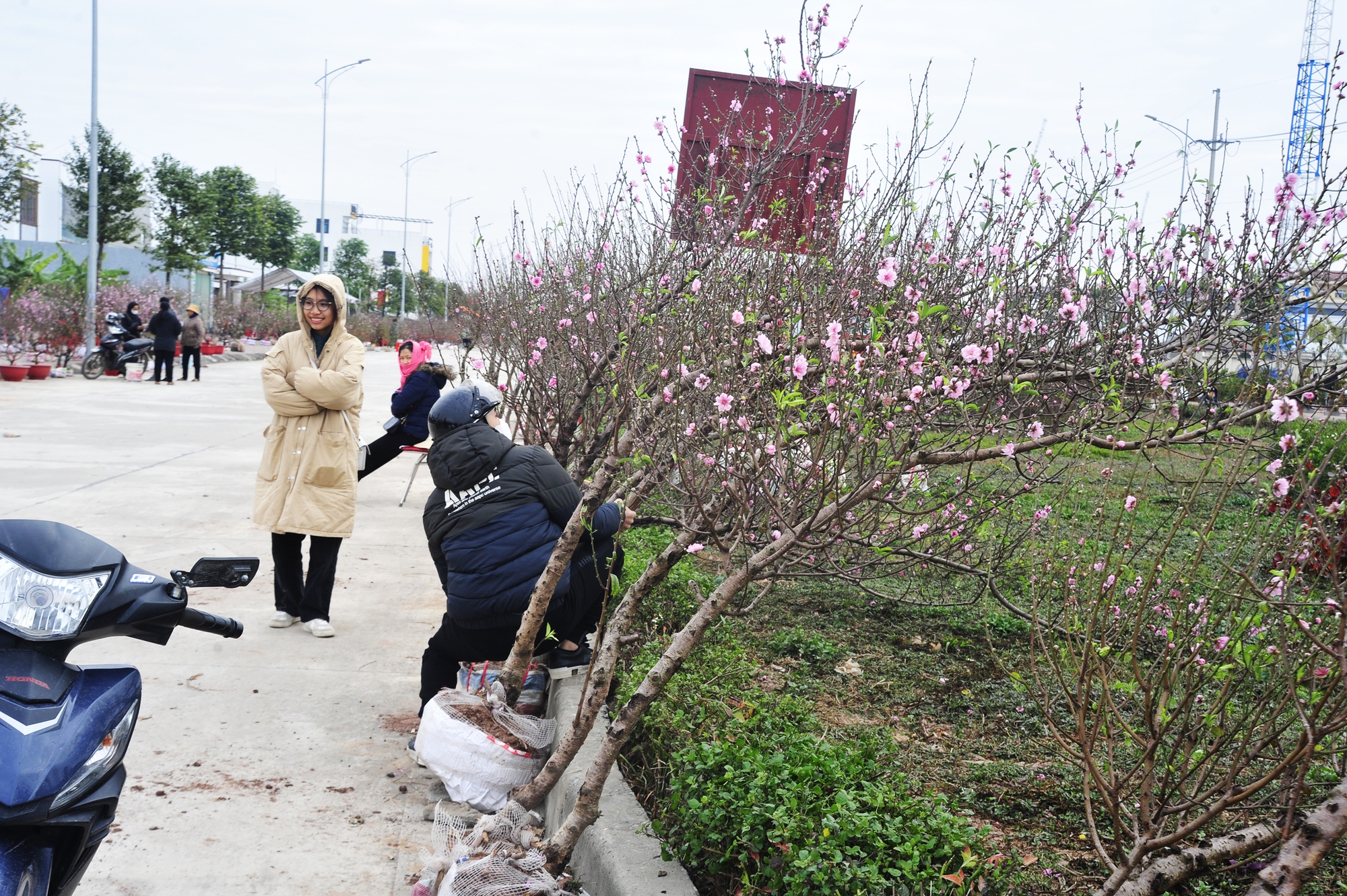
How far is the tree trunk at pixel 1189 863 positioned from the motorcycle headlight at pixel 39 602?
206cm

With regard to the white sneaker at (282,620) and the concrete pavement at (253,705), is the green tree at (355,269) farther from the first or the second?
the white sneaker at (282,620)

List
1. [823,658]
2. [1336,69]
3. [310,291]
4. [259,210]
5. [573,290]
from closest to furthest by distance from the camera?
[1336,69] < [823,658] < [310,291] < [573,290] < [259,210]

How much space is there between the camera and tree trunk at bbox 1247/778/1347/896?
5.40ft

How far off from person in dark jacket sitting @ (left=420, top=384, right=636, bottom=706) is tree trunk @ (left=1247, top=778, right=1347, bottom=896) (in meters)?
2.41

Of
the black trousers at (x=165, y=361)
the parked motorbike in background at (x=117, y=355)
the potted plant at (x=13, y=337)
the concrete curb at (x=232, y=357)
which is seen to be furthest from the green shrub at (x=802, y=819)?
the concrete curb at (x=232, y=357)

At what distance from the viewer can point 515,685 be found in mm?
3693

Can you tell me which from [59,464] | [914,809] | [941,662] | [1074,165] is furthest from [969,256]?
[59,464]

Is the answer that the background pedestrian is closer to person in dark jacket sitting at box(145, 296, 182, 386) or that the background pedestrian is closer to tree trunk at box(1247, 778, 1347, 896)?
person in dark jacket sitting at box(145, 296, 182, 386)

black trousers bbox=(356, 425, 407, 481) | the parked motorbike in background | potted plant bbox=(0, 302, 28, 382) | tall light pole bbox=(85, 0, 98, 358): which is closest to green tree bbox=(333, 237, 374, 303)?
tall light pole bbox=(85, 0, 98, 358)

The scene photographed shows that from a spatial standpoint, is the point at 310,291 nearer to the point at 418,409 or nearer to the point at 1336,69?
the point at 418,409

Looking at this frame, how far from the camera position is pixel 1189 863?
1925 mm

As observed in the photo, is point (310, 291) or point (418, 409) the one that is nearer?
point (310, 291)

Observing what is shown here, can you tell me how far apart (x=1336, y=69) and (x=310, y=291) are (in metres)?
4.70

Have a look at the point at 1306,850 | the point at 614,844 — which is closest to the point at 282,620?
the point at 614,844
